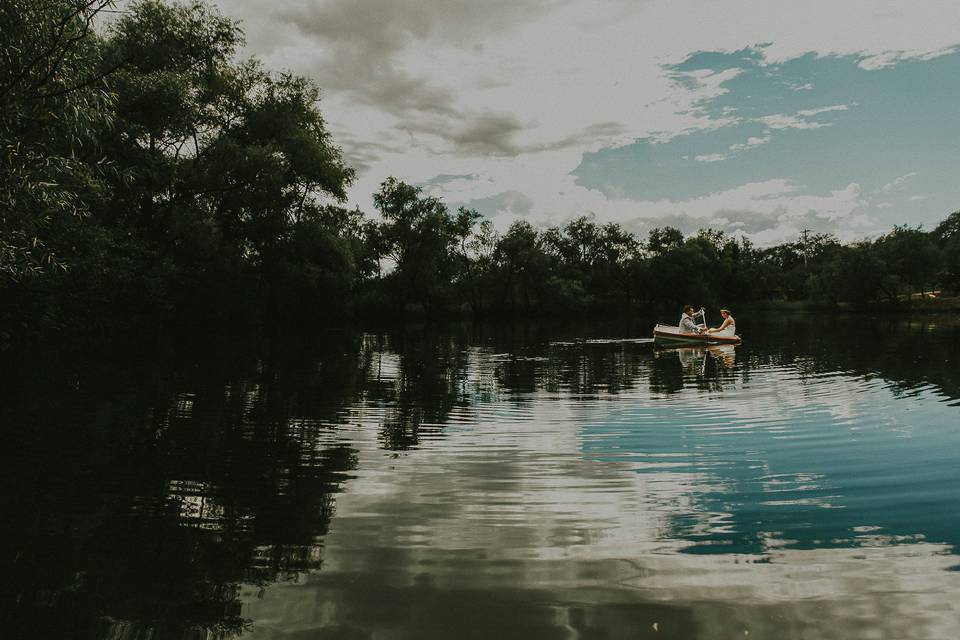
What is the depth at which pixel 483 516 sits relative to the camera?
6.55 meters

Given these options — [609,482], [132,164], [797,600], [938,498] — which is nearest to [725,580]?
[797,600]

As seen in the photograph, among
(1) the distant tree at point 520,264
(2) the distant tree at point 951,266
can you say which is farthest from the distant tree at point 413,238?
(2) the distant tree at point 951,266

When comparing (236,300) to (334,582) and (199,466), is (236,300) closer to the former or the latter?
(199,466)

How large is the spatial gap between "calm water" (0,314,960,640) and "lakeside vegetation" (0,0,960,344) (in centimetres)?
556

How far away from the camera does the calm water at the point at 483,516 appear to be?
172 inches

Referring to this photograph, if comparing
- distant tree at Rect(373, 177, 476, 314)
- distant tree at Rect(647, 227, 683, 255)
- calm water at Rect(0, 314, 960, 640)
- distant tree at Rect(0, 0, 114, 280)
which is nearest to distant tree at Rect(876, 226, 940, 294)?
distant tree at Rect(647, 227, 683, 255)

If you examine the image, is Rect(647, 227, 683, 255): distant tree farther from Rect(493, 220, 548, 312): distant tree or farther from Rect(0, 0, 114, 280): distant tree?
Rect(0, 0, 114, 280): distant tree

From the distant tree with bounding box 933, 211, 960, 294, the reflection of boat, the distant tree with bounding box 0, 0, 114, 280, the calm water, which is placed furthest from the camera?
the distant tree with bounding box 933, 211, 960, 294

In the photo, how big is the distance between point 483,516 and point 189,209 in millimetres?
34704

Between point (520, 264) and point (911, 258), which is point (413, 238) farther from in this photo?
point (911, 258)

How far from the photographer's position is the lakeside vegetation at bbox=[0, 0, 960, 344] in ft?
39.9

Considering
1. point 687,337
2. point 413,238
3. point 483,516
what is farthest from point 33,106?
point 413,238

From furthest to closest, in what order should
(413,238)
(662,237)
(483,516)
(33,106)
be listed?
(662,237) → (413,238) → (33,106) → (483,516)

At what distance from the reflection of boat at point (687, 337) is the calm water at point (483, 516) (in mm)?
17578
